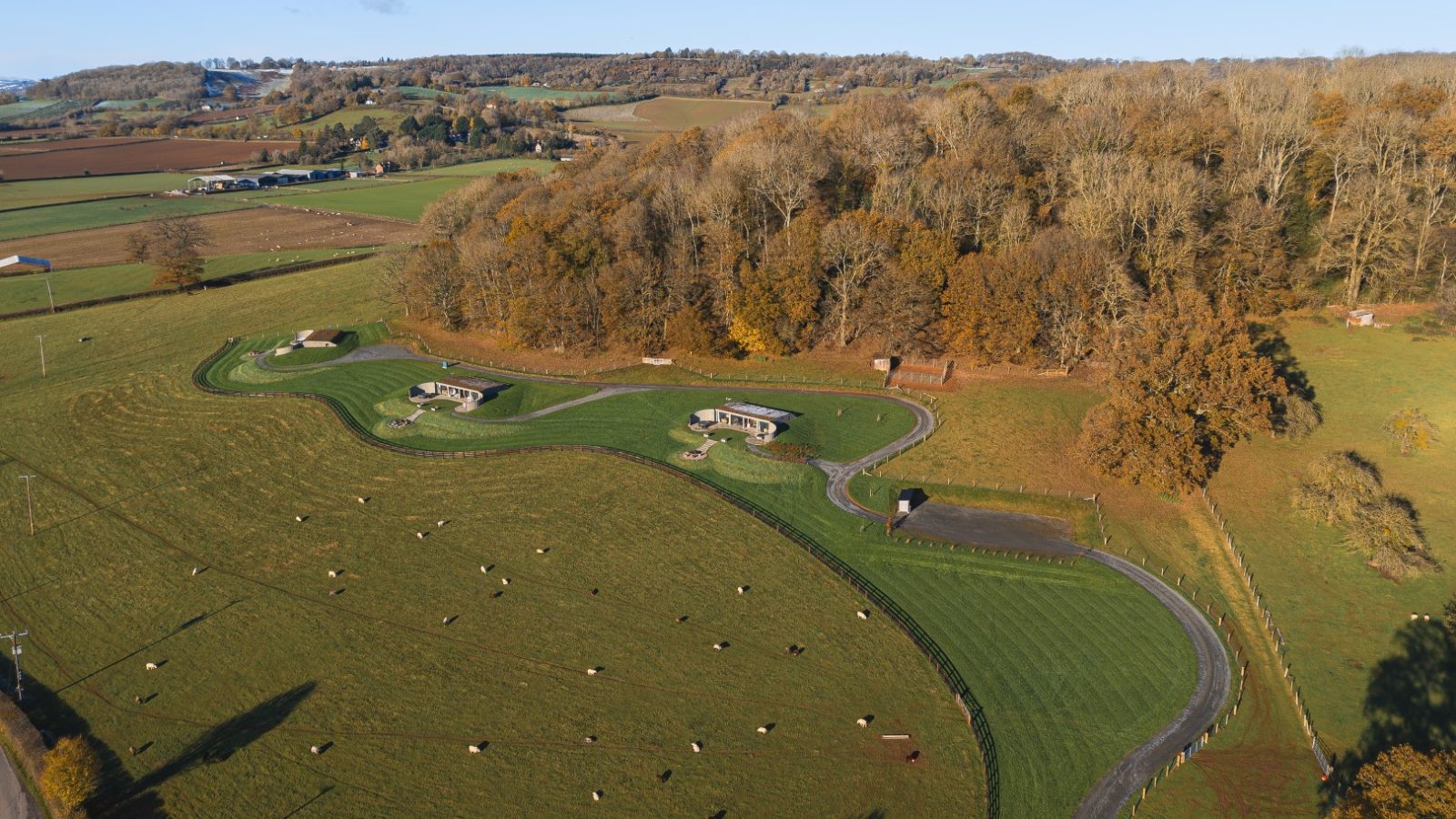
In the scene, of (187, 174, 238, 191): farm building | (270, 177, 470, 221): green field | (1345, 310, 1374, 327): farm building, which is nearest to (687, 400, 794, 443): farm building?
(1345, 310, 1374, 327): farm building

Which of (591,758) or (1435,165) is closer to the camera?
(591,758)

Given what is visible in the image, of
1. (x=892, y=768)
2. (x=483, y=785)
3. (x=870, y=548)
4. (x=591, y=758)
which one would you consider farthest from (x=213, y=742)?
(x=870, y=548)

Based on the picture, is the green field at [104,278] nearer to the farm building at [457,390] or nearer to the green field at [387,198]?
the green field at [387,198]

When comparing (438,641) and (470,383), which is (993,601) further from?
(470,383)

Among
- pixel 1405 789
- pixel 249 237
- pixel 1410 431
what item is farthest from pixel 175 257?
pixel 1410 431

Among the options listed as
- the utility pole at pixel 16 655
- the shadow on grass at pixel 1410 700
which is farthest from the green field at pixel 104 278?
the shadow on grass at pixel 1410 700

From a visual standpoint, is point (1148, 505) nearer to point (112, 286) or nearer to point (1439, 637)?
point (1439, 637)
